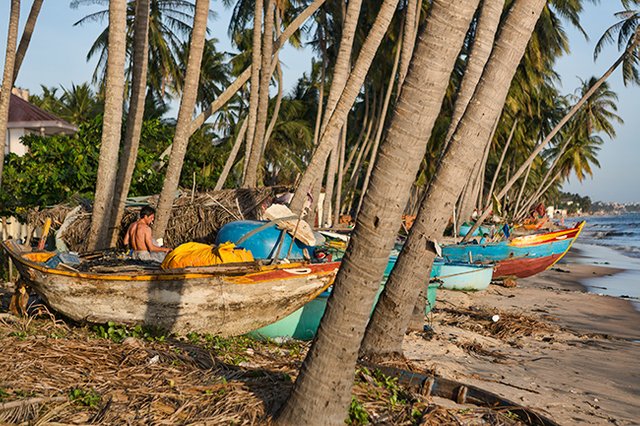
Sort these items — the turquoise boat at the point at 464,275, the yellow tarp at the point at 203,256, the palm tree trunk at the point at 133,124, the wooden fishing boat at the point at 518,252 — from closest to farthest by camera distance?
the yellow tarp at the point at 203,256 < the palm tree trunk at the point at 133,124 < the turquoise boat at the point at 464,275 < the wooden fishing boat at the point at 518,252

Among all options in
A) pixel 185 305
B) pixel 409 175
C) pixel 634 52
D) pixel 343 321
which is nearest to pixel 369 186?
pixel 409 175

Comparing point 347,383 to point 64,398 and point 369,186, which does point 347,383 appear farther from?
point 64,398

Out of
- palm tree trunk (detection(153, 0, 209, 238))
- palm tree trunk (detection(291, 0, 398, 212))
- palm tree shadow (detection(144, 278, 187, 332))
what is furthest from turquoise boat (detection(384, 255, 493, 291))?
palm tree shadow (detection(144, 278, 187, 332))

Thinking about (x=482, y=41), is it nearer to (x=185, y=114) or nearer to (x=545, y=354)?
(x=545, y=354)

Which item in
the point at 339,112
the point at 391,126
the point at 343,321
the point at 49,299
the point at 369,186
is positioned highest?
the point at 339,112

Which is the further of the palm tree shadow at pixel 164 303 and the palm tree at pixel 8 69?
the palm tree at pixel 8 69

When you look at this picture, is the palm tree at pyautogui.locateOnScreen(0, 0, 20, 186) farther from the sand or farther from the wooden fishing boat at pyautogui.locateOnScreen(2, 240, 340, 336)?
the sand

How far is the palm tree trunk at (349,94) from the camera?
36.5ft

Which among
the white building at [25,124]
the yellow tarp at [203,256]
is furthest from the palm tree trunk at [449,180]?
the white building at [25,124]

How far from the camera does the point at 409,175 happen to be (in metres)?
4.57

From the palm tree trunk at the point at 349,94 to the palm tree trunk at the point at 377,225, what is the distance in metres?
6.67

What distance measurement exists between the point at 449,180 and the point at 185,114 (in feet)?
19.5

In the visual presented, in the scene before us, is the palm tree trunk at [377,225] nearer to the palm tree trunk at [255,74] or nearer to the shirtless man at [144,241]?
the shirtless man at [144,241]

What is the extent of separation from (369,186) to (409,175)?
0.28 m
